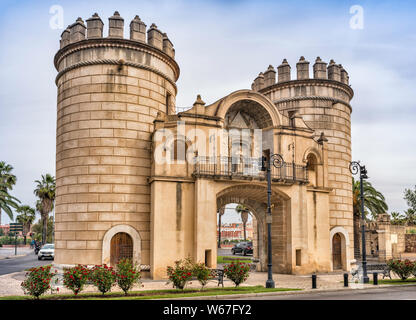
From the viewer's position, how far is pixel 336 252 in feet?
98.4

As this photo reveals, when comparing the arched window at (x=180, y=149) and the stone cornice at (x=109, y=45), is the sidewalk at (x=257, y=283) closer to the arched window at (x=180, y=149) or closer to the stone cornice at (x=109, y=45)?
the arched window at (x=180, y=149)

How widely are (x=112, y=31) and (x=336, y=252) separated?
69.3ft

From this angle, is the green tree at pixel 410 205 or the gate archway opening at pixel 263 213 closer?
the gate archway opening at pixel 263 213

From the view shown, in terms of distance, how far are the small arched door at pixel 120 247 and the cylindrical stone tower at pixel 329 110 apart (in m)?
15.0

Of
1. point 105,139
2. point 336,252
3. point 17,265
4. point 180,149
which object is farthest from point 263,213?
point 17,265

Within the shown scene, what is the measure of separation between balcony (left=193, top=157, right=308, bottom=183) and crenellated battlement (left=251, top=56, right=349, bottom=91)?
7.90 meters

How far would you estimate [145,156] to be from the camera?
24219 millimetres

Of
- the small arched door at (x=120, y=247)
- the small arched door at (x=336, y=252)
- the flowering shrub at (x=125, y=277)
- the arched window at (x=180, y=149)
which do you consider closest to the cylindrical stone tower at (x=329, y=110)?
A: the small arched door at (x=336, y=252)

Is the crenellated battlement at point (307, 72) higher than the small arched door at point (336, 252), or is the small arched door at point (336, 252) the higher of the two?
the crenellated battlement at point (307, 72)

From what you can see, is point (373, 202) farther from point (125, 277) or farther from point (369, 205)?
point (125, 277)

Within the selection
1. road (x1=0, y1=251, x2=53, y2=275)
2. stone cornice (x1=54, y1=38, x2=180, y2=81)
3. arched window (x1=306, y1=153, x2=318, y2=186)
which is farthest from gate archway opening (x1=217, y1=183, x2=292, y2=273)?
road (x1=0, y1=251, x2=53, y2=275)

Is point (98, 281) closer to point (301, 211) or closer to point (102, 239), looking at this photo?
point (102, 239)

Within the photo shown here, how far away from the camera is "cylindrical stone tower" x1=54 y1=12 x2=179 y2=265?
75.4ft

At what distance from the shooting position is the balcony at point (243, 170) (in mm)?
23906
